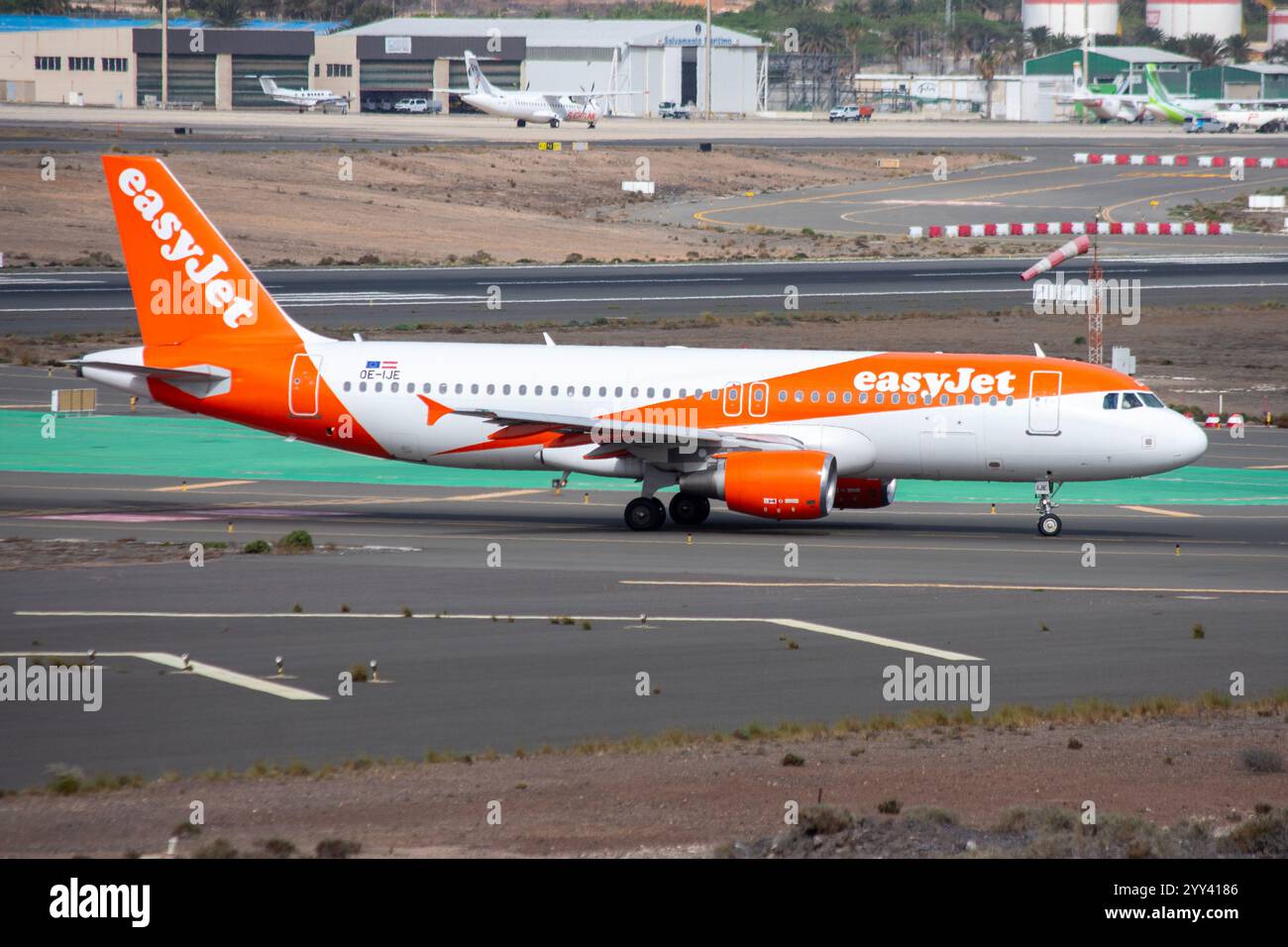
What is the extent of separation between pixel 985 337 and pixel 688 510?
38074mm

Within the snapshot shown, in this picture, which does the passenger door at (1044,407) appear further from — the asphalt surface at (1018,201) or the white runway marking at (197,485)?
the asphalt surface at (1018,201)

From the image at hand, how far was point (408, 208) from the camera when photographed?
4963 inches

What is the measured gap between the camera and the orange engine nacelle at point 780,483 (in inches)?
1543

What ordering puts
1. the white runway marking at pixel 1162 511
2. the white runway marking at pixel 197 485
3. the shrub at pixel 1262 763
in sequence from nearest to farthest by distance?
the shrub at pixel 1262 763
the white runway marking at pixel 1162 511
the white runway marking at pixel 197 485

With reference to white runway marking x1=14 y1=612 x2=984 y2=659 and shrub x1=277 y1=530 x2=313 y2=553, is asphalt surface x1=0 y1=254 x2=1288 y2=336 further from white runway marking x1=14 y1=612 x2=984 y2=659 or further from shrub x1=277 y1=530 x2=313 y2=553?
white runway marking x1=14 y1=612 x2=984 y2=659

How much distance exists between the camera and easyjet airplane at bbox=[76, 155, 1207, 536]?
4072cm

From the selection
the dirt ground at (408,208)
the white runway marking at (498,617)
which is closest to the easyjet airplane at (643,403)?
the white runway marking at (498,617)

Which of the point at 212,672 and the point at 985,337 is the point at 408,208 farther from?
the point at 212,672

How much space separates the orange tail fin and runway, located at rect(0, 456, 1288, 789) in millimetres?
4611

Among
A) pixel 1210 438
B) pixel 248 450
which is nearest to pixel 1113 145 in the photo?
pixel 1210 438

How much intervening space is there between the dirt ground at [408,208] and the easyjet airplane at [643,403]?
63.4 meters
